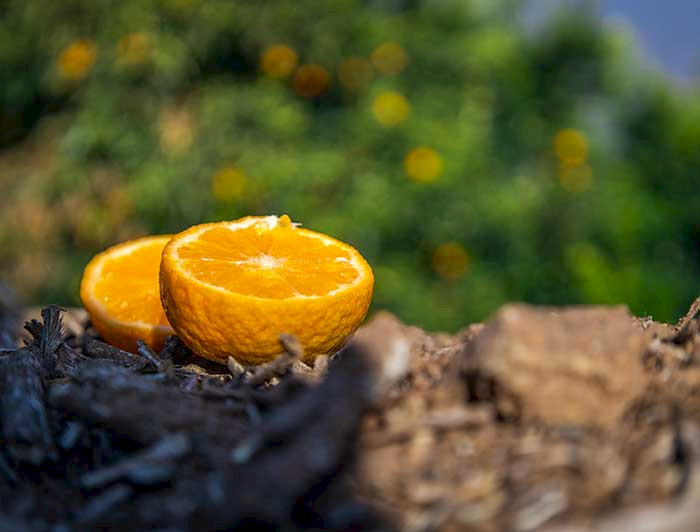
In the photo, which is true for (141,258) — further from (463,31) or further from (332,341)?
(463,31)

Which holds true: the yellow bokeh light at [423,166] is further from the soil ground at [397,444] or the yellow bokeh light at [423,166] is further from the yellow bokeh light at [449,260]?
the soil ground at [397,444]

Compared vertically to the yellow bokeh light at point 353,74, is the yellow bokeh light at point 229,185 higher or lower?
lower

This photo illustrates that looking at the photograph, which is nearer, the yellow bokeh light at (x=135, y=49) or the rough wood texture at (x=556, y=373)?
the rough wood texture at (x=556, y=373)

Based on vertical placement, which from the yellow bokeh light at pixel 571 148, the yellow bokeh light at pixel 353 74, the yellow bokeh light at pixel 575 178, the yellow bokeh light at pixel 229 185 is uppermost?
the yellow bokeh light at pixel 571 148

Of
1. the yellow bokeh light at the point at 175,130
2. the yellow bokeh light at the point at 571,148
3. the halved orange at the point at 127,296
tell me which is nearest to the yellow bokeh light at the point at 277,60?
the yellow bokeh light at the point at 175,130

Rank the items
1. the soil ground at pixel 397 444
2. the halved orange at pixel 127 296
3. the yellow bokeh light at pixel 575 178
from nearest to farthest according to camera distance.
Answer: the soil ground at pixel 397 444
the halved orange at pixel 127 296
the yellow bokeh light at pixel 575 178

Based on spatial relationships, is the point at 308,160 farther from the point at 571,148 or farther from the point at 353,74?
the point at 571,148
